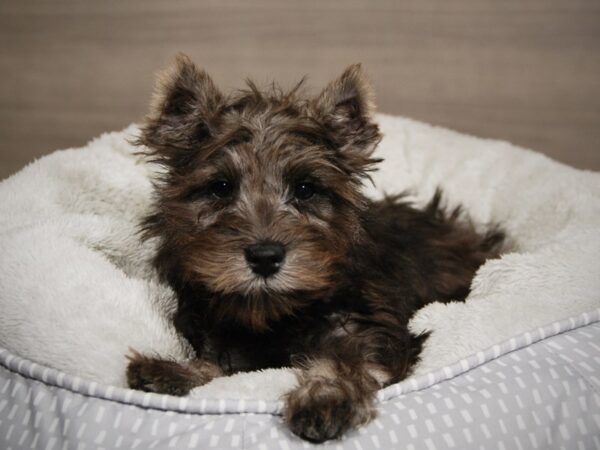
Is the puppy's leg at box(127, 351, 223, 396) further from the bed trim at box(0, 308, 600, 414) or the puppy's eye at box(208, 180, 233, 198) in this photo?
the puppy's eye at box(208, 180, 233, 198)

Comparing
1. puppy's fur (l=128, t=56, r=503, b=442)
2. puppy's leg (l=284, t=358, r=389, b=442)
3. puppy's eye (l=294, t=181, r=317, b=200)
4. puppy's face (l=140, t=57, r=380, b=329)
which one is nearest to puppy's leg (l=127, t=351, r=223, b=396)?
puppy's fur (l=128, t=56, r=503, b=442)

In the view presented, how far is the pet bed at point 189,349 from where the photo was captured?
1.95m

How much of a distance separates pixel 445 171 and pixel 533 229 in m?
0.90

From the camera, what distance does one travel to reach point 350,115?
2.81m

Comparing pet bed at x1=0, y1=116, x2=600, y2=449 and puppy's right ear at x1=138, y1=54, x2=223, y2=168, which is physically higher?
puppy's right ear at x1=138, y1=54, x2=223, y2=168

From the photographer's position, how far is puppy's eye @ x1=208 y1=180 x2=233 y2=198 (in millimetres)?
2590

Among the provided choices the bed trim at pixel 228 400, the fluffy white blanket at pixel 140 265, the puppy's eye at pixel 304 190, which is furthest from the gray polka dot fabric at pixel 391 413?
the puppy's eye at pixel 304 190

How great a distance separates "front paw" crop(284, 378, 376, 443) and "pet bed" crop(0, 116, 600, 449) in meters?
0.04

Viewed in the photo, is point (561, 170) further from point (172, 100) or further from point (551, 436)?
point (172, 100)

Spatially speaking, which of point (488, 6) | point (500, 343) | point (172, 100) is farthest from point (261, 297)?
point (488, 6)

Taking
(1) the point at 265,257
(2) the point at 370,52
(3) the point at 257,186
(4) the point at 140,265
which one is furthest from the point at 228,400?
(2) the point at 370,52

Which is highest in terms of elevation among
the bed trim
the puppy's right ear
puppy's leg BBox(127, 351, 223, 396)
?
the puppy's right ear

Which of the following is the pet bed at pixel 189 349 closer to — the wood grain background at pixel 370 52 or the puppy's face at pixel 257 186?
the puppy's face at pixel 257 186

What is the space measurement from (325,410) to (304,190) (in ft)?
Result: 3.44
